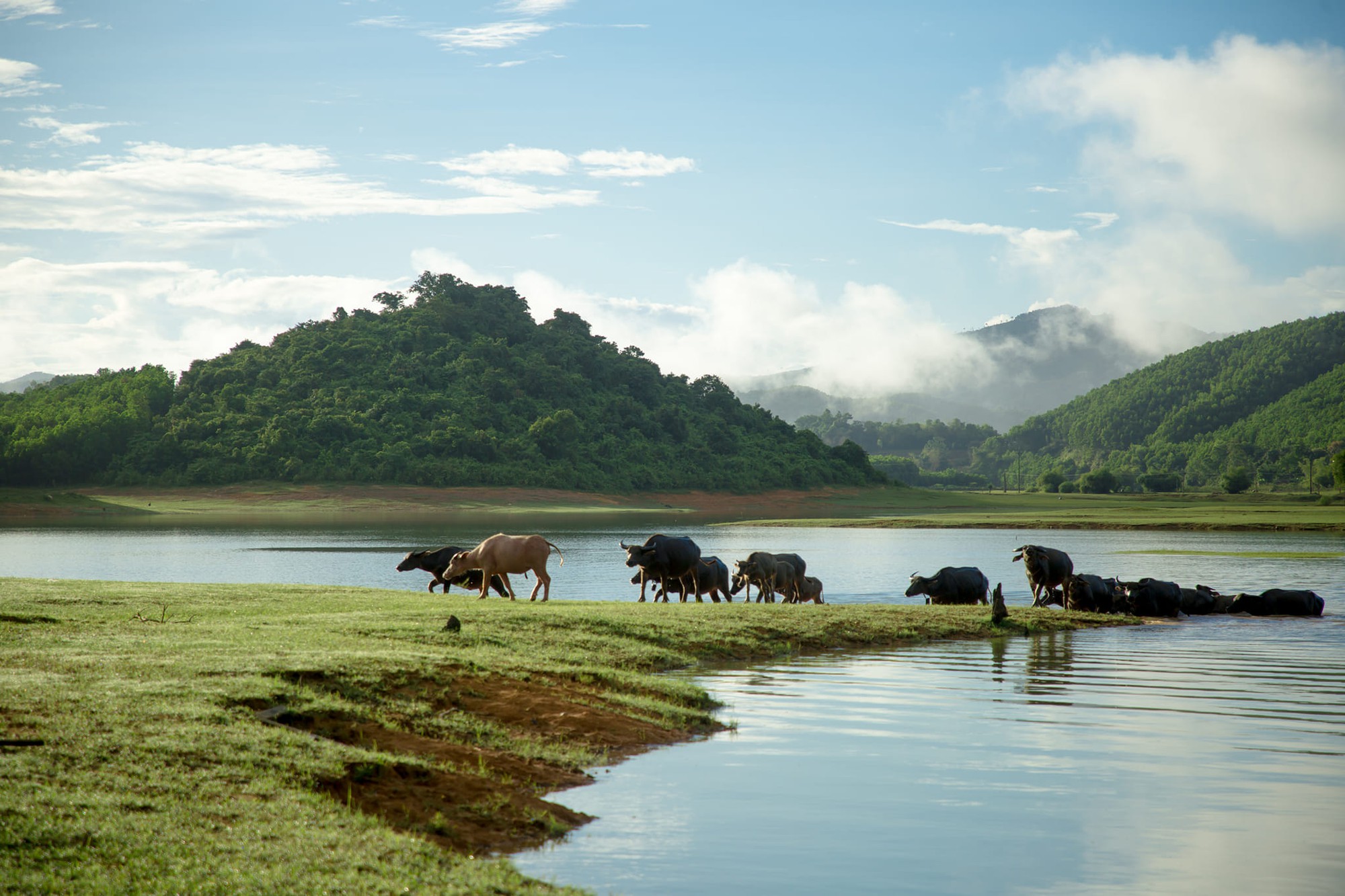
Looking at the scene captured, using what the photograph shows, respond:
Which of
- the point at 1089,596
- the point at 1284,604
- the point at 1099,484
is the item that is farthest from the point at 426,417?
the point at 1284,604

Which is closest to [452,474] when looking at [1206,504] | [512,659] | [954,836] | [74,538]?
[74,538]

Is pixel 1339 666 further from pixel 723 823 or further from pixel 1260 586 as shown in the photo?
pixel 1260 586

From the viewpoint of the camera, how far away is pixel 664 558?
26688mm

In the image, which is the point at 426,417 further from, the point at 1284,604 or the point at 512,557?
the point at 1284,604

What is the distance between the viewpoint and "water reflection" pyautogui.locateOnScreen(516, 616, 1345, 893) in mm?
7855

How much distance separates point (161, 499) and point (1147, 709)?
103007mm

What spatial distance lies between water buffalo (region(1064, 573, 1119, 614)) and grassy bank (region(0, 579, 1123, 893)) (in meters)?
12.6

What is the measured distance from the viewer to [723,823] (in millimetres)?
8969

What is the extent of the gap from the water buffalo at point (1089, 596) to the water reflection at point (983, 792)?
36.9 feet

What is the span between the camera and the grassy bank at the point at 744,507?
89.2 meters

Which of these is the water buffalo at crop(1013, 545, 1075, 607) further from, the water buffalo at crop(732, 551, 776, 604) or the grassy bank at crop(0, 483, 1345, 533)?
the grassy bank at crop(0, 483, 1345, 533)

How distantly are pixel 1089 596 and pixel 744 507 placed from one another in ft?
301

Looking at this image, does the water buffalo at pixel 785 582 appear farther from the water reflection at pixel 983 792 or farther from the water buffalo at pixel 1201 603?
the water reflection at pixel 983 792

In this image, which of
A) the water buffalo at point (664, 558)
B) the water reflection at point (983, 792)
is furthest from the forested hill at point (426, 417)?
the water reflection at point (983, 792)
